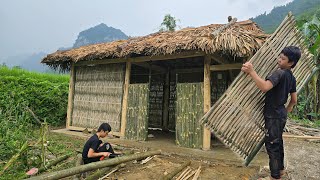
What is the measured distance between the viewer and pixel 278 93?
3.16m

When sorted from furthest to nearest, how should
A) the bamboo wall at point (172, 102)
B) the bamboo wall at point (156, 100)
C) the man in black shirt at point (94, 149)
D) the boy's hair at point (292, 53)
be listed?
the bamboo wall at point (156, 100) → the bamboo wall at point (172, 102) → the man in black shirt at point (94, 149) → the boy's hair at point (292, 53)

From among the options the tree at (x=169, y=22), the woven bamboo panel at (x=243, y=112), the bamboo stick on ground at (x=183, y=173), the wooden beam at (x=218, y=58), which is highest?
the tree at (x=169, y=22)

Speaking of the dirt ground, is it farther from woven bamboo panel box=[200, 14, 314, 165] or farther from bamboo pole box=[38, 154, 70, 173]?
bamboo pole box=[38, 154, 70, 173]

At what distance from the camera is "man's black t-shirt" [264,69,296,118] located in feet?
10.2

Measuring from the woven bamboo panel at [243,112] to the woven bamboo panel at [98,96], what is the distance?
446cm

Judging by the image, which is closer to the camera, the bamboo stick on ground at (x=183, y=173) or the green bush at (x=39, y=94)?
the bamboo stick on ground at (x=183, y=173)

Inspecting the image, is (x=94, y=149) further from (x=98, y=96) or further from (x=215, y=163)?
(x=98, y=96)

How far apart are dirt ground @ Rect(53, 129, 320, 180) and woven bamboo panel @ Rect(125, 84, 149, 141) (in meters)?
0.44

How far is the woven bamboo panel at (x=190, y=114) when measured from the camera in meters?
6.10

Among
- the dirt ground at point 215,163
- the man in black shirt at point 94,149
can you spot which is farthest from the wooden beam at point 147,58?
the man in black shirt at point 94,149

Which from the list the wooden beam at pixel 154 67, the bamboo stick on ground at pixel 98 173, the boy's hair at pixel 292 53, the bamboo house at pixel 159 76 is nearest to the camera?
the boy's hair at pixel 292 53

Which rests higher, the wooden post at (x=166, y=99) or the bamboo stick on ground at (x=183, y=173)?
the wooden post at (x=166, y=99)

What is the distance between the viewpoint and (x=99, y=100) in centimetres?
804

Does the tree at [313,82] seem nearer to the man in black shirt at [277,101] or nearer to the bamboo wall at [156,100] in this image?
the bamboo wall at [156,100]
